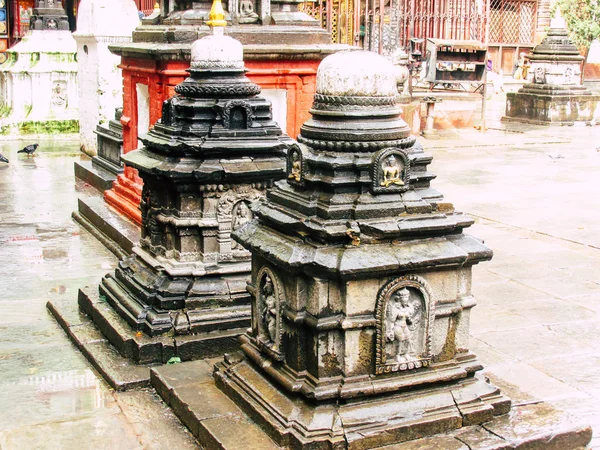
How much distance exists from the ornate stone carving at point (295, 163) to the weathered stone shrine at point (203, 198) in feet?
4.75

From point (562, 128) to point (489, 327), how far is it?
14657mm

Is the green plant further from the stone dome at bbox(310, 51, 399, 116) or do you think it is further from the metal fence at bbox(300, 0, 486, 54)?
the stone dome at bbox(310, 51, 399, 116)

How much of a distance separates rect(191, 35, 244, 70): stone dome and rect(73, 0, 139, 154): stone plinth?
7606 millimetres

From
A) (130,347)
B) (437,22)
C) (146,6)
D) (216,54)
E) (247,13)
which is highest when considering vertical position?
(146,6)

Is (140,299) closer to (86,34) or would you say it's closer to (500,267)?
(500,267)

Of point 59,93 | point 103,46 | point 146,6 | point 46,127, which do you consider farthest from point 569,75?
point 103,46

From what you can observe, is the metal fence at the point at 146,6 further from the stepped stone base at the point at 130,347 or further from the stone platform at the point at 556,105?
the stepped stone base at the point at 130,347

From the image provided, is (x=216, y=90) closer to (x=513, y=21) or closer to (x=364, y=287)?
(x=364, y=287)

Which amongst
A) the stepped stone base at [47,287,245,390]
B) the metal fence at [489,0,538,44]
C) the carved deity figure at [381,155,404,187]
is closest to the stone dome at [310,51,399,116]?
the carved deity figure at [381,155,404,187]

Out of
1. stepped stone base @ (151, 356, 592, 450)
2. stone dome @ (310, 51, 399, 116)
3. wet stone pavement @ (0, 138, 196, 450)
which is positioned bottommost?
wet stone pavement @ (0, 138, 196, 450)

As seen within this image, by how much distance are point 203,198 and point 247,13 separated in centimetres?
366

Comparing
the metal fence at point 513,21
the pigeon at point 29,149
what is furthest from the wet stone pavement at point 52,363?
the metal fence at point 513,21

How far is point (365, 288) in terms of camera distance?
4430mm

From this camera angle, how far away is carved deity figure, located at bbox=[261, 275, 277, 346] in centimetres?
477
